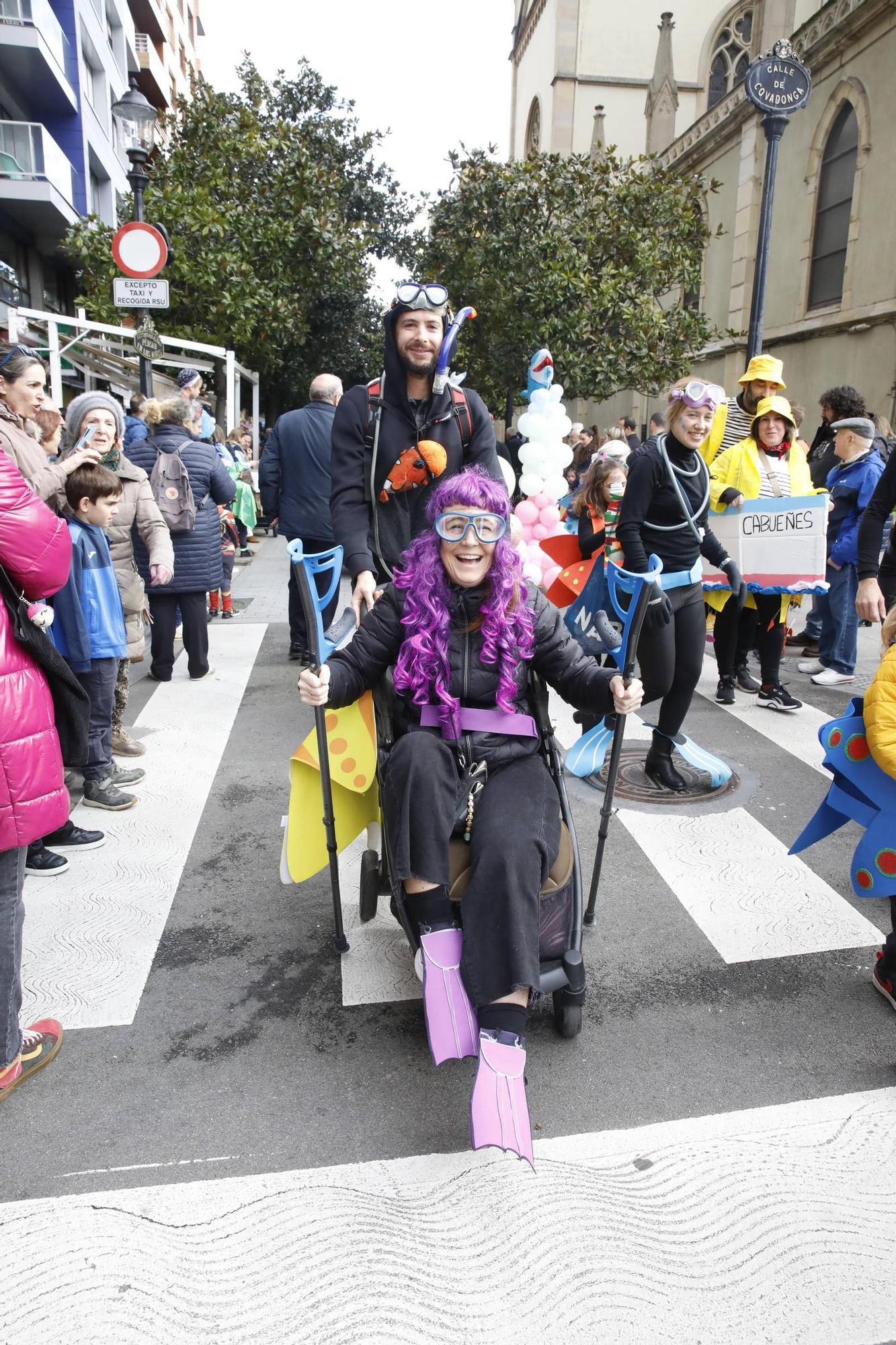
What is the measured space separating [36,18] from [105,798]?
1927cm

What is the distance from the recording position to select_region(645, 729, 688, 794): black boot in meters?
4.98

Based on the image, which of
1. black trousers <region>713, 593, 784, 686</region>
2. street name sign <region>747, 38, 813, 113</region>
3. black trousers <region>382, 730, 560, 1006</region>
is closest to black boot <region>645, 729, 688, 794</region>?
black trousers <region>713, 593, 784, 686</region>

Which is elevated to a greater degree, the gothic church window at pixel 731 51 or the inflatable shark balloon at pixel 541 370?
the gothic church window at pixel 731 51

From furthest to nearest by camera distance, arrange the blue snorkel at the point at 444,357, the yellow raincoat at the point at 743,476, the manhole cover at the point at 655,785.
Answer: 1. the yellow raincoat at the point at 743,476
2. the manhole cover at the point at 655,785
3. the blue snorkel at the point at 444,357

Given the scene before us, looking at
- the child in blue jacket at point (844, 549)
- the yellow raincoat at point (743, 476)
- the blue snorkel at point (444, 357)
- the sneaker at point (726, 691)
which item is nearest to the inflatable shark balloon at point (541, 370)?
the yellow raincoat at point (743, 476)

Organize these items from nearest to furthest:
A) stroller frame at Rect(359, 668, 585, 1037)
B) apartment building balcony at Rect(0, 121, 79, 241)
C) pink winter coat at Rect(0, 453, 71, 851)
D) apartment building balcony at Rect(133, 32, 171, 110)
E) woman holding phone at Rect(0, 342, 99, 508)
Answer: pink winter coat at Rect(0, 453, 71, 851) < stroller frame at Rect(359, 668, 585, 1037) < woman holding phone at Rect(0, 342, 99, 508) < apartment building balcony at Rect(0, 121, 79, 241) < apartment building balcony at Rect(133, 32, 171, 110)

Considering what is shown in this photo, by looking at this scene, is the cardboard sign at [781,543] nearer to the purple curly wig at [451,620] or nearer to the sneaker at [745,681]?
the sneaker at [745,681]

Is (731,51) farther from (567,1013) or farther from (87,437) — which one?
(567,1013)

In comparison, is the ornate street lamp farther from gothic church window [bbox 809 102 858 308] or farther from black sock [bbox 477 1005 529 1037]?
gothic church window [bbox 809 102 858 308]

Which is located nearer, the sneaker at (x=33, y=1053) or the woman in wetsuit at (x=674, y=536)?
the sneaker at (x=33, y=1053)

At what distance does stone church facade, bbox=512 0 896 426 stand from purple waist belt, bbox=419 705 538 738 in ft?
48.1

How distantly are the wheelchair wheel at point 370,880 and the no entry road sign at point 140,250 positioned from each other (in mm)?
7215

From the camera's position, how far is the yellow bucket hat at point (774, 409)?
5793 millimetres

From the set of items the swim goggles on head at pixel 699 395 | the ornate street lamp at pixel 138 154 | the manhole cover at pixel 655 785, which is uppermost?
the ornate street lamp at pixel 138 154
